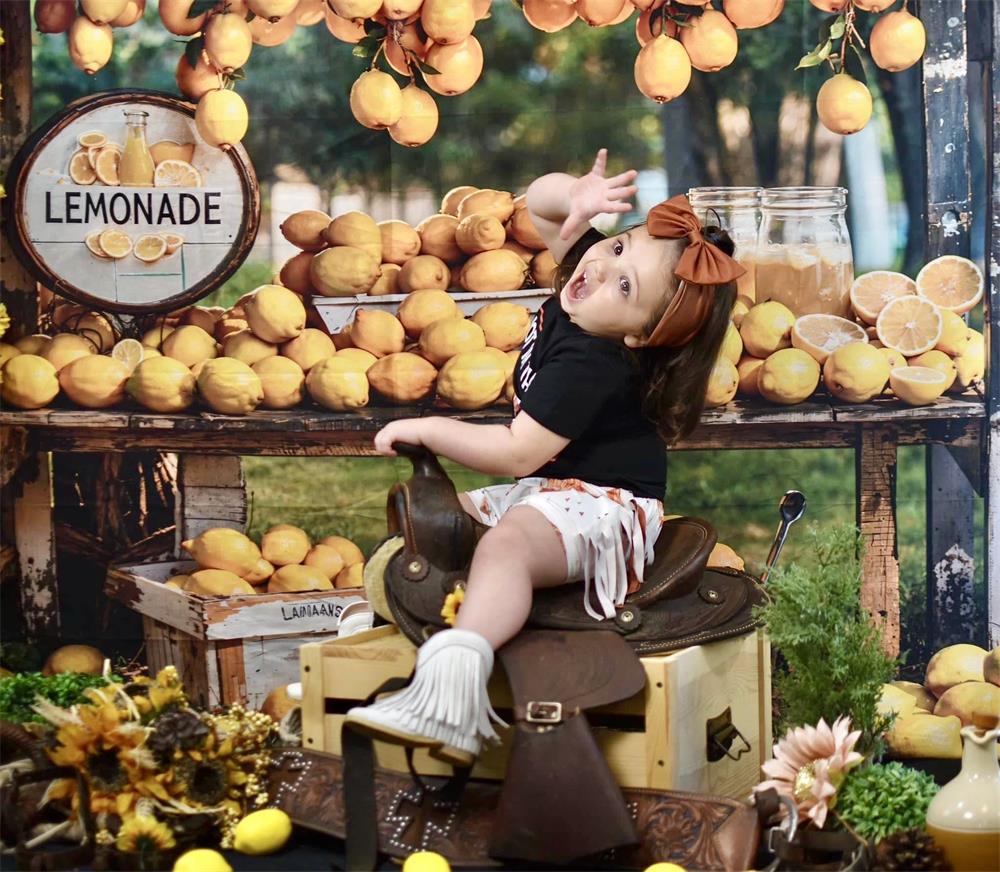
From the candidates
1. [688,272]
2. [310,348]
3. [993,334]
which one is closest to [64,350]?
[310,348]

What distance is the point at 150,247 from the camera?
144 inches

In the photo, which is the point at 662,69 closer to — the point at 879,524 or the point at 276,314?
the point at 276,314

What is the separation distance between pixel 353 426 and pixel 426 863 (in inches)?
63.4

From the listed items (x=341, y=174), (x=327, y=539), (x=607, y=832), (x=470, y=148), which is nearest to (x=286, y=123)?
(x=341, y=174)

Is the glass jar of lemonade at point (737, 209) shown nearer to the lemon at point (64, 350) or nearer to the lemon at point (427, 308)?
the lemon at point (427, 308)

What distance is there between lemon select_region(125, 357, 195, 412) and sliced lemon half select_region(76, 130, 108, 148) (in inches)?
25.3

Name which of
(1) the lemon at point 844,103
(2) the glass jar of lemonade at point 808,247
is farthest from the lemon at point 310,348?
(1) the lemon at point 844,103

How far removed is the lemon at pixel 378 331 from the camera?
11.8ft

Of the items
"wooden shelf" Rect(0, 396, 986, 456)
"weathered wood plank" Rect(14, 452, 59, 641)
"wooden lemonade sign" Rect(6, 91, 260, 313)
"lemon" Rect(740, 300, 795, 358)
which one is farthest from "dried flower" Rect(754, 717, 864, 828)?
"weathered wood plank" Rect(14, 452, 59, 641)

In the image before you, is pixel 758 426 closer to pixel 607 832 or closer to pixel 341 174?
pixel 341 174

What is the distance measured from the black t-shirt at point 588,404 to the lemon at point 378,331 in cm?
72

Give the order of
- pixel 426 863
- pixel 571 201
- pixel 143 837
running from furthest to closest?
pixel 571 201 → pixel 143 837 → pixel 426 863

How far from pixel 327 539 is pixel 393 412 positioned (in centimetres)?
43

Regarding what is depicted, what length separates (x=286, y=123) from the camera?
361cm
